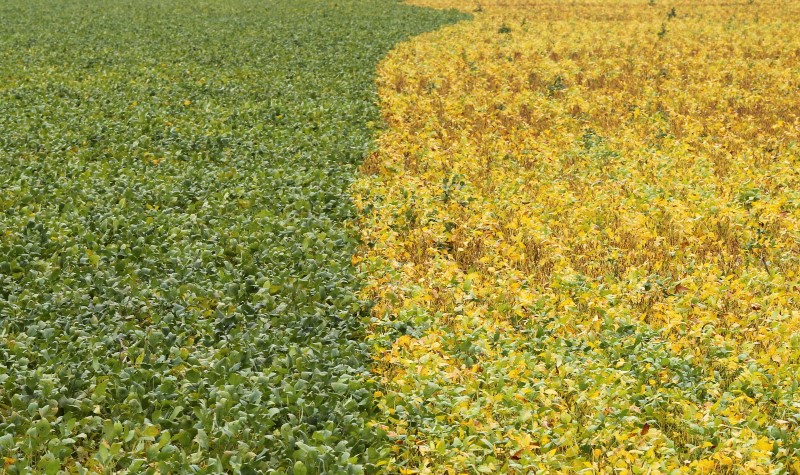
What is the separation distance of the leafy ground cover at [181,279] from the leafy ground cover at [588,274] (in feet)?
2.01

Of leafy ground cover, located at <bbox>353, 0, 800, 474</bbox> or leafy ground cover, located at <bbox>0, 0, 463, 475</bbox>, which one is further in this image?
leafy ground cover, located at <bbox>353, 0, 800, 474</bbox>

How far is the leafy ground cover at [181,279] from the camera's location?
6.27m

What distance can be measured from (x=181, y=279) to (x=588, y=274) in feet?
14.4

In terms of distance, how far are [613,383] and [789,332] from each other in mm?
2065

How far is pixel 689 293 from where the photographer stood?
8773 millimetres

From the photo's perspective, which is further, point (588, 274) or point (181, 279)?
point (588, 274)

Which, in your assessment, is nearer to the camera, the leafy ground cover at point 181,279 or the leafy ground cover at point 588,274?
the leafy ground cover at point 181,279

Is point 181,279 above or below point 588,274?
above

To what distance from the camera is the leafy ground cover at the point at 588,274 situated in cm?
639

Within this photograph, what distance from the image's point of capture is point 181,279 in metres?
8.80

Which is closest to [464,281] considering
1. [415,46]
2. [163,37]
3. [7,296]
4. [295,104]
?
[7,296]

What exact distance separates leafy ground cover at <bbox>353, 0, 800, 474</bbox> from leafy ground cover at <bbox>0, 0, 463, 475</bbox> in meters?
0.61

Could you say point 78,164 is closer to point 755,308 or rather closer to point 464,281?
point 464,281

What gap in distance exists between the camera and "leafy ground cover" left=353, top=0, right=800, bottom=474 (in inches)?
252
